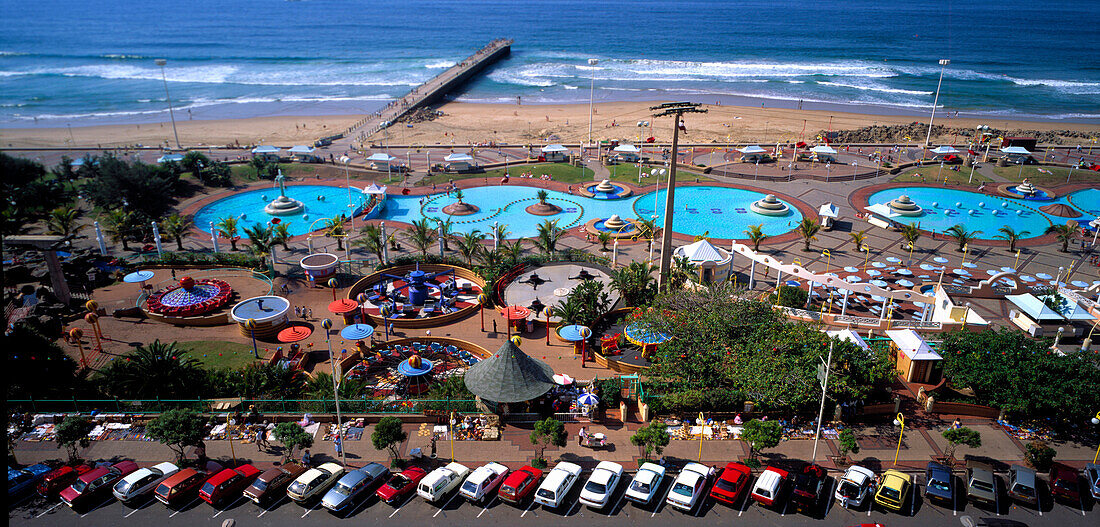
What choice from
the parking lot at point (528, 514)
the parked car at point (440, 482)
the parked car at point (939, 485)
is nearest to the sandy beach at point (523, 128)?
the parked car at point (939, 485)

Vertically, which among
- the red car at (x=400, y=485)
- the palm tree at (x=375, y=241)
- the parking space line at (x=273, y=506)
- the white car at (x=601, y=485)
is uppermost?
the palm tree at (x=375, y=241)

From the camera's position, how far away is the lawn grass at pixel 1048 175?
67.8 meters

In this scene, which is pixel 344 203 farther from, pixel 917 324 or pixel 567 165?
pixel 917 324

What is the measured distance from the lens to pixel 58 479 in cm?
2406

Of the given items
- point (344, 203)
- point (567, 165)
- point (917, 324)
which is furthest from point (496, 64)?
point (917, 324)

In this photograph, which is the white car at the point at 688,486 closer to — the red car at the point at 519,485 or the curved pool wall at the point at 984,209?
the red car at the point at 519,485

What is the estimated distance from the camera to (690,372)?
29859mm

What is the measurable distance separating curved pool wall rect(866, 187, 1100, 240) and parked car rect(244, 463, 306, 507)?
55.3 metres

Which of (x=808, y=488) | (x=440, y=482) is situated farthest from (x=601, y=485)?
(x=808, y=488)

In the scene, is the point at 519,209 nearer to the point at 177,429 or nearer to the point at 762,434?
the point at 177,429

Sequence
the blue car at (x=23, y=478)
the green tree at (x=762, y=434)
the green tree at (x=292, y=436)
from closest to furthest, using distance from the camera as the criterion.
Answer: the blue car at (x=23, y=478) < the green tree at (x=762, y=434) < the green tree at (x=292, y=436)

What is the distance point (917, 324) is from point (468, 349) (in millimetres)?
26539

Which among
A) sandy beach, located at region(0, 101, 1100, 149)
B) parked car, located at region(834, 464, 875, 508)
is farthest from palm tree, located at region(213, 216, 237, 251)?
parked car, located at region(834, 464, 875, 508)

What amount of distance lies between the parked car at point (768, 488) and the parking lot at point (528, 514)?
34cm
